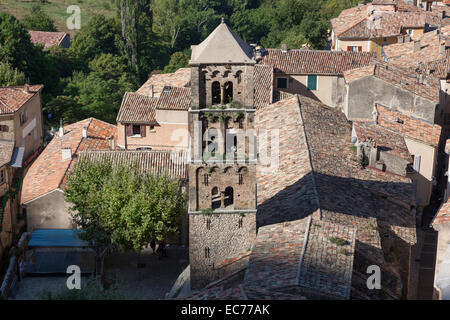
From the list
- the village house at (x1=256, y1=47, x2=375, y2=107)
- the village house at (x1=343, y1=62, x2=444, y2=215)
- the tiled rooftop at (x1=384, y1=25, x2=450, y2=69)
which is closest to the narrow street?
the village house at (x1=343, y1=62, x2=444, y2=215)

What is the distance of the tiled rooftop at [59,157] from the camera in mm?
35125

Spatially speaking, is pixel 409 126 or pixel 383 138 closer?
pixel 383 138

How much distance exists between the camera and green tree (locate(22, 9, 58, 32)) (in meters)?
81.2

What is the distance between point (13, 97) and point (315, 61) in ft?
71.6

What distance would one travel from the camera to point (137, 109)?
4516 cm

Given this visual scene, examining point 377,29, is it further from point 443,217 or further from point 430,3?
point 443,217

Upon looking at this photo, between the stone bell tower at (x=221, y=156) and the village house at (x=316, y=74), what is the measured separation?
26895 millimetres

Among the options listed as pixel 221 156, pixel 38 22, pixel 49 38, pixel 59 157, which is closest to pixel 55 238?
pixel 59 157

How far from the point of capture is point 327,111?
4041 centimetres

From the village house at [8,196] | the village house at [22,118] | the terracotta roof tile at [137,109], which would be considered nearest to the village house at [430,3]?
the terracotta roof tile at [137,109]

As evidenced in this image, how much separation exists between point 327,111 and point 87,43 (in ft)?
131

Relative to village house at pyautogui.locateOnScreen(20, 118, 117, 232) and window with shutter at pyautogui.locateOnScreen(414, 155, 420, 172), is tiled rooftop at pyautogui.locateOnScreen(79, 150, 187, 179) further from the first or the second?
window with shutter at pyautogui.locateOnScreen(414, 155, 420, 172)
